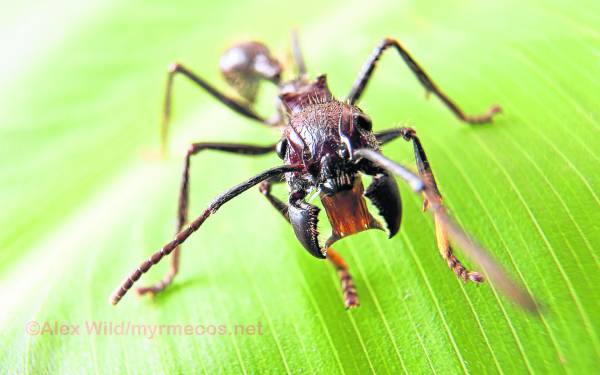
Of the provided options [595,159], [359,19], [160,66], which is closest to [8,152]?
[160,66]

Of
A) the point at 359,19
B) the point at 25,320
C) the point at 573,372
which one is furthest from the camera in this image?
the point at 359,19

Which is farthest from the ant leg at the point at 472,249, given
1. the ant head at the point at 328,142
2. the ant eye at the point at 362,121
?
the ant eye at the point at 362,121

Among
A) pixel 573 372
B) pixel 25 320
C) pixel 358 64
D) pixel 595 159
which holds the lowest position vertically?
pixel 573 372

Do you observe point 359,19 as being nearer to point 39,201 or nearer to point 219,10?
point 219,10

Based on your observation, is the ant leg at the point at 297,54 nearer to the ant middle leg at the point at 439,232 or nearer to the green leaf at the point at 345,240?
the green leaf at the point at 345,240

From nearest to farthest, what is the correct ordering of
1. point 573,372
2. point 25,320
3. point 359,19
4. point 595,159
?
point 573,372
point 595,159
point 25,320
point 359,19

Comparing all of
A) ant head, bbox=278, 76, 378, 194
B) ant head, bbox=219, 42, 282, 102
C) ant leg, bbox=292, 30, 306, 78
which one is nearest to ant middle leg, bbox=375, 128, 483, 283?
ant head, bbox=278, 76, 378, 194

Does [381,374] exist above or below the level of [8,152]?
below

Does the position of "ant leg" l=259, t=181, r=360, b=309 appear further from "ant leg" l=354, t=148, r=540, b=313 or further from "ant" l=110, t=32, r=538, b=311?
"ant leg" l=354, t=148, r=540, b=313
